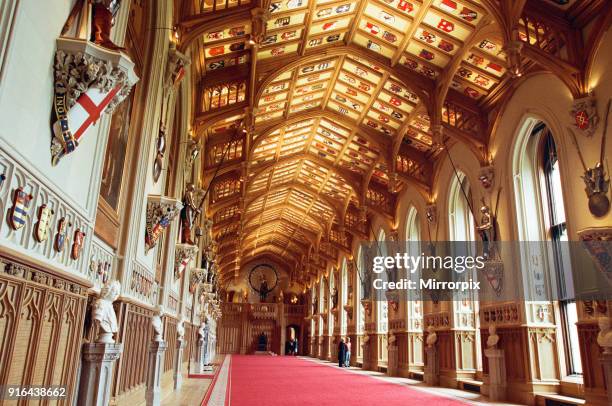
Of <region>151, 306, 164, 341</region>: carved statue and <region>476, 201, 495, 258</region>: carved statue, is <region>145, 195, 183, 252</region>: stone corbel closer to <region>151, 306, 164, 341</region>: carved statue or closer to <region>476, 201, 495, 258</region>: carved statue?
<region>151, 306, 164, 341</region>: carved statue

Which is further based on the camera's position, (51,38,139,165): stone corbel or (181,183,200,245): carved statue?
(181,183,200,245): carved statue

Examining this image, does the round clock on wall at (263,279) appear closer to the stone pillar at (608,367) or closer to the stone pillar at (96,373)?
the stone pillar at (608,367)

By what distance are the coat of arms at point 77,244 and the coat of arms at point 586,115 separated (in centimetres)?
800

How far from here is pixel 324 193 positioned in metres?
22.5

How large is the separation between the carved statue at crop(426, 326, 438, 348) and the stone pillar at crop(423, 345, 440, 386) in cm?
10

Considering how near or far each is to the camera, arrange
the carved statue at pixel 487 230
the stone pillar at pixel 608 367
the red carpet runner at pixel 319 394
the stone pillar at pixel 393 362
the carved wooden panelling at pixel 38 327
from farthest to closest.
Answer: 1. the stone pillar at pixel 393 362
2. the carved statue at pixel 487 230
3. the red carpet runner at pixel 319 394
4. the stone pillar at pixel 608 367
5. the carved wooden panelling at pixel 38 327

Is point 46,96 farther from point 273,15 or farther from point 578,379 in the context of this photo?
point 578,379

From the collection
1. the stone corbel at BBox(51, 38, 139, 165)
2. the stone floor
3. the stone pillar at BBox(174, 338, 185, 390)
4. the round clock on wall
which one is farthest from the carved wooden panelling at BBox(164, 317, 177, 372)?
the round clock on wall

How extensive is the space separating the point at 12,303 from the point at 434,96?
11015mm

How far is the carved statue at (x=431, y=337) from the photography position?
44.1ft

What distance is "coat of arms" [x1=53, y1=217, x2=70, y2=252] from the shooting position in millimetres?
3359

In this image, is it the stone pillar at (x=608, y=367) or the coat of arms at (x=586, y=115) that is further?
the coat of arms at (x=586, y=115)

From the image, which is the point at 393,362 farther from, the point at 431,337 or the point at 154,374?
the point at 154,374

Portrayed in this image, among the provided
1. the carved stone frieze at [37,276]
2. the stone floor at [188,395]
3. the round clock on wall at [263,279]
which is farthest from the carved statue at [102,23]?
the round clock on wall at [263,279]
